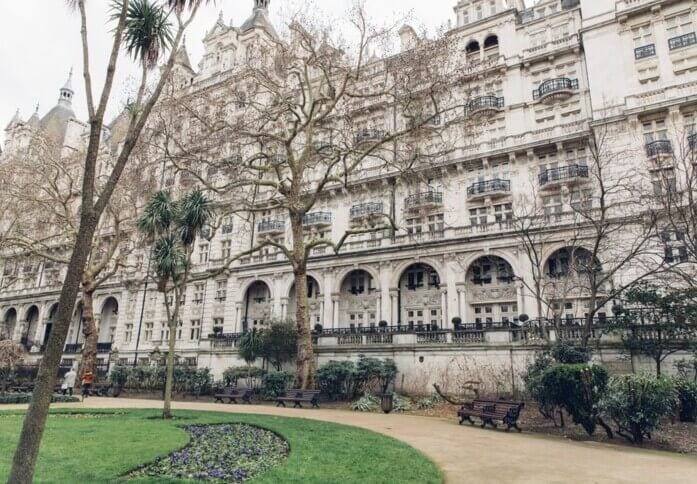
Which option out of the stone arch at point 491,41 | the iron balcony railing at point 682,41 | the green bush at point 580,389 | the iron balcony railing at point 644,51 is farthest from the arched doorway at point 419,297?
the iron balcony railing at point 682,41

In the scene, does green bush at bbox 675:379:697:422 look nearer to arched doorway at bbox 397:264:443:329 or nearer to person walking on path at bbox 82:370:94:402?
arched doorway at bbox 397:264:443:329

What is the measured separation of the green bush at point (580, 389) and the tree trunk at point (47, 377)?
12.7 meters

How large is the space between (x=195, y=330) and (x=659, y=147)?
35569 mm

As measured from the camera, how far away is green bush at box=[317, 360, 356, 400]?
74.6 feet

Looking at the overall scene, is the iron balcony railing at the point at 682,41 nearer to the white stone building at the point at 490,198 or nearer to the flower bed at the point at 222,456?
the white stone building at the point at 490,198

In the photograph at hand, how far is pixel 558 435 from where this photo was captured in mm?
13203

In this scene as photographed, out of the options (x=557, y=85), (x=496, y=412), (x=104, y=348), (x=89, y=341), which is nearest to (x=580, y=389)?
(x=496, y=412)

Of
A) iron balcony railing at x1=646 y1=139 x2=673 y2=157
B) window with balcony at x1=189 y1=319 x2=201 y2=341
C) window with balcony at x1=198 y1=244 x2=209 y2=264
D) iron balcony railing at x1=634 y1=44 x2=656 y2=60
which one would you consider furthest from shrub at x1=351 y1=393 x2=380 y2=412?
iron balcony railing at x1=634 y1=44 x2=656 y2=60

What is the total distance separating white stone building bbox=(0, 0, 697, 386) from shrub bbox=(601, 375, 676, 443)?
9300 mm

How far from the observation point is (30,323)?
5341 centimetres

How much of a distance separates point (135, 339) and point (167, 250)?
98.3ft

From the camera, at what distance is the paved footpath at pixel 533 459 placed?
7953 millimetres

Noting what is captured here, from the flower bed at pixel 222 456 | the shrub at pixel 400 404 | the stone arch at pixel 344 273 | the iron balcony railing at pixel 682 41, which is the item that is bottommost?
the shrub at pixel 400 404

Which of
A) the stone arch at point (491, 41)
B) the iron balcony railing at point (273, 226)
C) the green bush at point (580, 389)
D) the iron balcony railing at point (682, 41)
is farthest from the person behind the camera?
the iron balcony railing at point (273, 226)
